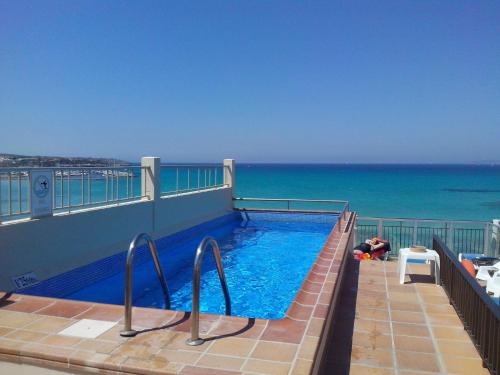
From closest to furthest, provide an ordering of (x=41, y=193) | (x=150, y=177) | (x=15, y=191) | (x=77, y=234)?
1. (x=15, y=191)
2. (x=41, y=193)
3. (x=77, y=234)
4. (x=150, y=177)

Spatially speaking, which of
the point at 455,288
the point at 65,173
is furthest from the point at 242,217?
the point at 455,288

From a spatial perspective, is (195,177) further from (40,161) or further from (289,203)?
(40,161)

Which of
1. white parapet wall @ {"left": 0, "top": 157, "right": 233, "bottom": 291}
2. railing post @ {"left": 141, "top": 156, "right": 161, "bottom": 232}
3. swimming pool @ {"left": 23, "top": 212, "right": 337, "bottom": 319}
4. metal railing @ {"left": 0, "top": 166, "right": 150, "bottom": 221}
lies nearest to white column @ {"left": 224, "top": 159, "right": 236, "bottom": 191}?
swimming pool @ {"left": 23, "top": 212, "right": 337, "bottom": 319}

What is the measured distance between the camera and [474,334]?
12.9ft

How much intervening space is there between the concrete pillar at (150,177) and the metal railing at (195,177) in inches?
23.7

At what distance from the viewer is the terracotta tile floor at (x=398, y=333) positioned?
3.54 m

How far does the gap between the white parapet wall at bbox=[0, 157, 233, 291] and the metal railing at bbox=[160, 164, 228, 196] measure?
57 centimetres

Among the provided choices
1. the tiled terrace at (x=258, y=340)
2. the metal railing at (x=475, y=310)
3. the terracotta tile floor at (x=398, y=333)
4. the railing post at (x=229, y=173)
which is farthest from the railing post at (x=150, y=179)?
the metal railing at (x=475, y=310)

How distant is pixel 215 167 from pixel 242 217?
2095 mm

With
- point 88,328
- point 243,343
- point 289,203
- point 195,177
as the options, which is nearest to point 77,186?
point 195,177

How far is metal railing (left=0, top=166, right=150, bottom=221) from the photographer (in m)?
5.89

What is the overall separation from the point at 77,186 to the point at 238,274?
3.74 m

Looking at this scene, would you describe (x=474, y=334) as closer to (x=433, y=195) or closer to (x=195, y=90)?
(x=195, y=90)

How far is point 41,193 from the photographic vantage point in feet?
20.2
